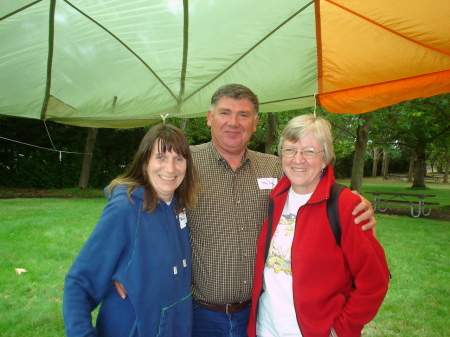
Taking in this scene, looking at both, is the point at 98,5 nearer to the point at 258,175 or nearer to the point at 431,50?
the point at 258,175

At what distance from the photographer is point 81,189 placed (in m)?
16.9

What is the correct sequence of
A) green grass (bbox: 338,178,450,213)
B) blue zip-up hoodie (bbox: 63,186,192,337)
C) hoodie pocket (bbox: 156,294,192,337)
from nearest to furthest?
blue zip-up hoodie (bbox: 63,186,192,337) < hoodie pocket (bbox: 156,294,192,337) < green grass (bbox: 338,178,450,213)

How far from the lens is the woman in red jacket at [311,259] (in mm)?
1793

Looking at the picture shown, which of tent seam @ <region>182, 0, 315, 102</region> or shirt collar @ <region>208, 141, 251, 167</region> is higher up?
tent seam @ <region>182, 0, 315, 102</region>

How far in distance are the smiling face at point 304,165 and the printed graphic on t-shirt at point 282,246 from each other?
217mm

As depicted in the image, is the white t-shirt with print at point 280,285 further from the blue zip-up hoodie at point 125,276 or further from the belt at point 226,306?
the blue zip-up hoodie at point 125,276

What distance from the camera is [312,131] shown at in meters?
2.04

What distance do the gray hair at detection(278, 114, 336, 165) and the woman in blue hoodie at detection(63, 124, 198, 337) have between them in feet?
Result: 2.11

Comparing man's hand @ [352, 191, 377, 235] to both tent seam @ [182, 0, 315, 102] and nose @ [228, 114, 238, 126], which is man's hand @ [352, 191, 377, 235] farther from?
tent seam @ [182, 0, 315, 102]

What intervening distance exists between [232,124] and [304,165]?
29.0 inches

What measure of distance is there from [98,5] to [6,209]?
10.3 metres

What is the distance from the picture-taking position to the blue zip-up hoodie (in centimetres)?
154

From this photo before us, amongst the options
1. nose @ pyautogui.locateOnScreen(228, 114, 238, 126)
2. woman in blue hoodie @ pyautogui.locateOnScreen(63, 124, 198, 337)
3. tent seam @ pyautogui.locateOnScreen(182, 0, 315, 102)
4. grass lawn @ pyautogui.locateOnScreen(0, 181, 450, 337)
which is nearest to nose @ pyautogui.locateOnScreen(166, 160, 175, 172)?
woman in blue hoodie @ pyautogui.locateOnScreen(63, 124, 198, 337)

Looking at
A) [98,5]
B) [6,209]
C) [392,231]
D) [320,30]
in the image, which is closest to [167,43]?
[98,5]
